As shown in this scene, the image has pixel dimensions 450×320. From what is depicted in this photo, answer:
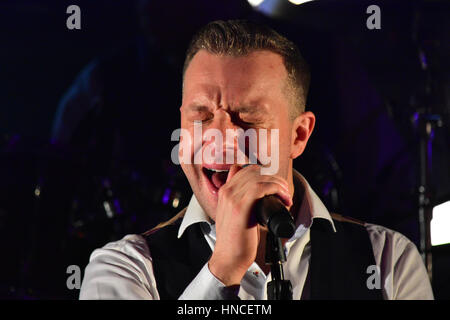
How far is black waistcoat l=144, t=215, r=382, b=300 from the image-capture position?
1.48 m

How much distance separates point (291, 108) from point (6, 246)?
1.22 m

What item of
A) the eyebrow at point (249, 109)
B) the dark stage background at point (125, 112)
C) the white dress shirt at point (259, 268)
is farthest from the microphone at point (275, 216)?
the dark stage background at point (125, 112)

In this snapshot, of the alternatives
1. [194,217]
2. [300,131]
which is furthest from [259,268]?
[300,131]

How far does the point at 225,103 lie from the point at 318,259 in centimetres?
54

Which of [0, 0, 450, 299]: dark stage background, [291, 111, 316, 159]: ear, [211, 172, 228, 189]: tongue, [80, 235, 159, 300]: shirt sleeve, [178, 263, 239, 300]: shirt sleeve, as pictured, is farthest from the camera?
[0, 0, 450, 299]: dark stage background

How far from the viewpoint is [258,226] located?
1.56 m

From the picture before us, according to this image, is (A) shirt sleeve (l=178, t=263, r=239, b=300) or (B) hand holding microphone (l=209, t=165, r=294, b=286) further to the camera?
(A) shirt sleeve (l=178, t=263, r=239, b=300)

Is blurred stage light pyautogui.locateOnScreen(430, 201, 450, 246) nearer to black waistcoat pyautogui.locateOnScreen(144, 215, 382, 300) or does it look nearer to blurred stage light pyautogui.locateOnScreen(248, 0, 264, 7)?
black waistcoat pyautogui.locateOnScreen(144, 215, 382, 300)

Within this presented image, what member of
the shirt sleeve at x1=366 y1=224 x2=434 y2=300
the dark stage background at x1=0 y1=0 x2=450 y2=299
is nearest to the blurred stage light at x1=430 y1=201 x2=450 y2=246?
the dark stage background at x1=0 y1=0 x2=450 y2=299

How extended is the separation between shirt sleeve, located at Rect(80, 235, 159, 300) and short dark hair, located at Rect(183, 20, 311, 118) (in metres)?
0.61

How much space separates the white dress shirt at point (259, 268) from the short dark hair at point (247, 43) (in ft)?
1.27

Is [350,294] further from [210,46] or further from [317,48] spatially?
[317,48]
